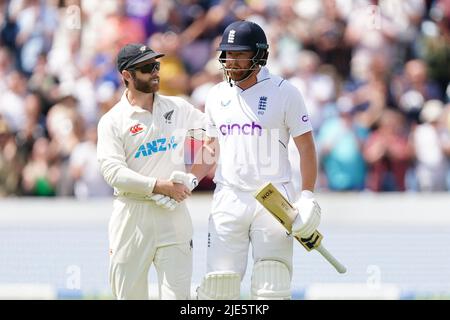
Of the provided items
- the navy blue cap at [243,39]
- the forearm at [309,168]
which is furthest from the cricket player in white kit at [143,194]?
the forearm at [309,168]

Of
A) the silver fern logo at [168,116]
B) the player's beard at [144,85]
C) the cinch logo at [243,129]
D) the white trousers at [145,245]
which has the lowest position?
the white trousers at [145,245]

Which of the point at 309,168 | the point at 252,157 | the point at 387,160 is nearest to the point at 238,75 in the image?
the point at 252,157

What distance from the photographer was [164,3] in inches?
517

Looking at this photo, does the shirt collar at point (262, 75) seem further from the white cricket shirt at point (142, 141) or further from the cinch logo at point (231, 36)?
the white cricket shirt at point (142, 141)

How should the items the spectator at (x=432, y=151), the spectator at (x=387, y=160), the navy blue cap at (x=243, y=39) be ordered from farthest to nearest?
the spectator at (x=387, y=160)
the spectator at (x=432, y=151)
the navy blue cap at (x=243, y=39)

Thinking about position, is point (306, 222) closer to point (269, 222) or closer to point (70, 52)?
point (269, 222)

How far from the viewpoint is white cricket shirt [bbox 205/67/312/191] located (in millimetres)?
6996

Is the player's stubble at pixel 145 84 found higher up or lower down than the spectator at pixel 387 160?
higher up

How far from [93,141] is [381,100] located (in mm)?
3025

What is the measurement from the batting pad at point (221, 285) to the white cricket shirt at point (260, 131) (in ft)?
1.82

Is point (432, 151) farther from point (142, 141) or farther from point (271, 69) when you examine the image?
point (142, 141)

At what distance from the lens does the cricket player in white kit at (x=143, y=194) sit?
23.9 ft

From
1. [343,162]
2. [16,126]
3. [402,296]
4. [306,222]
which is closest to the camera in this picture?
[306,222]

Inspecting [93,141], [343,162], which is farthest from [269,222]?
[93,141]
